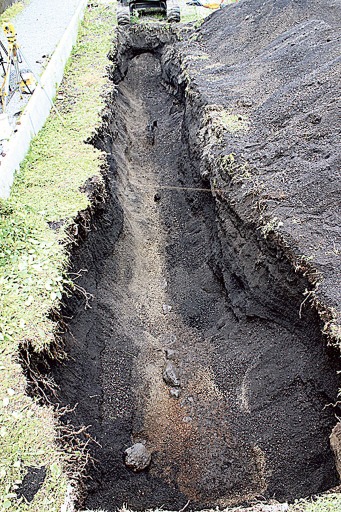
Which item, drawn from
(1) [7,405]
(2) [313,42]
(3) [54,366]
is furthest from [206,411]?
(2) [313,42]

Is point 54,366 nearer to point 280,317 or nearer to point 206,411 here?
point 206,411

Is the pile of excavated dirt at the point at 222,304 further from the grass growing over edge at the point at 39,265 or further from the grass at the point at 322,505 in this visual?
the grass at the point at 322,505

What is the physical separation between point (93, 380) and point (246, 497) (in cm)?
249

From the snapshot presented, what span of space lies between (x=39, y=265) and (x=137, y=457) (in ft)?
9.41

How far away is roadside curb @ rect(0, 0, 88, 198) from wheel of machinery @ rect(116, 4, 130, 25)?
7.47 feet

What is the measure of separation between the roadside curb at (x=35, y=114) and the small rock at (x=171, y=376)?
3838mm

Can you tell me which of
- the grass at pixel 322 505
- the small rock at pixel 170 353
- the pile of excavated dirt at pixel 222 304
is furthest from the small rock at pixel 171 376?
the grass at pixel 322 505

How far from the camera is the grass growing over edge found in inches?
163

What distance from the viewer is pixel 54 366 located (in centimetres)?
559

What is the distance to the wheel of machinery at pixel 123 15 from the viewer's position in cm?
1519

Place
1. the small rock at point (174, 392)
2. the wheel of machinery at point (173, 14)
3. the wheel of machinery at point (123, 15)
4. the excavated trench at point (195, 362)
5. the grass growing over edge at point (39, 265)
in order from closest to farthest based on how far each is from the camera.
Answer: the grass growing over edge at point (39, 265) < the excavated trench at point (195, 362) < the small rock at point (174, 392) < the wheel of machinery at point (123, 15) < the wheel of machinery at point (173, 14)

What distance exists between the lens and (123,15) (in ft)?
50.4

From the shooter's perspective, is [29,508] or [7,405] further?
[7,405]

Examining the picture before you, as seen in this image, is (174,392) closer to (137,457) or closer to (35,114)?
(137,457)
